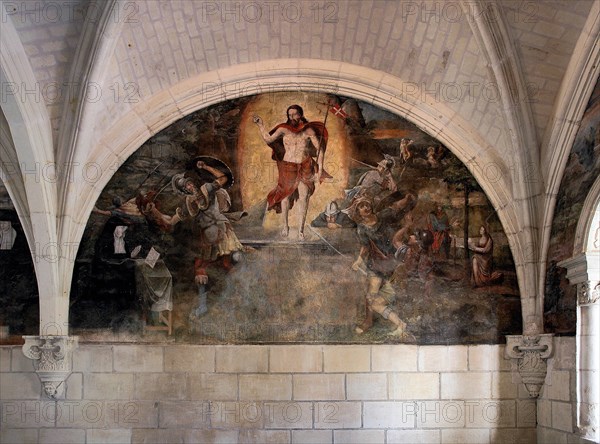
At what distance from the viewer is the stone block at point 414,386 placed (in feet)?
34.4

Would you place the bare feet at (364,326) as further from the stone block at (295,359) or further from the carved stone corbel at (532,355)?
the carved stone corbel at (532,355)

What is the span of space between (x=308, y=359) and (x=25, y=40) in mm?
4814

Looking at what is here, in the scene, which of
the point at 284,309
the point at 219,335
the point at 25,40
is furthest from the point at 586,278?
the point at 25,40

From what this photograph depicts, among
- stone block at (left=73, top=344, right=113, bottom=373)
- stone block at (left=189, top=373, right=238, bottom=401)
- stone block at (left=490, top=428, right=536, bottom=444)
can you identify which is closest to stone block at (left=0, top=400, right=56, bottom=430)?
stone block at (left=73, top=344, right=113, bottom=373)

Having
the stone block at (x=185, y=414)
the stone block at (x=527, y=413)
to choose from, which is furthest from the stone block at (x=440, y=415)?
the stone block at (x=185, y=414)

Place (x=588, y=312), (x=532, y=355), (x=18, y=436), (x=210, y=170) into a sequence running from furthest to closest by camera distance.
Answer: (x=210, y=170) < (x=18, y=436) < (x=532, y=355) < (x=588, y=312)

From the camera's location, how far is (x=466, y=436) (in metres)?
10.4

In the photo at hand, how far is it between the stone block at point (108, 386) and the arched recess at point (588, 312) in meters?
5.08

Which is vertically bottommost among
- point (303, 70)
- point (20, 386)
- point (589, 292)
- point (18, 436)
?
point (18, 436)

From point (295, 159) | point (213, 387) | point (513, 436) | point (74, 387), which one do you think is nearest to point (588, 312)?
point (513, 436)

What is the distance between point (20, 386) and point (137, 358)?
4.61ft

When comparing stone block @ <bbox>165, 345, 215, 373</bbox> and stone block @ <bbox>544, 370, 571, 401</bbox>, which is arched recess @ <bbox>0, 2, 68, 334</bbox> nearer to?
stone block @ <bbox>165, 345, 215, 373</bbox>

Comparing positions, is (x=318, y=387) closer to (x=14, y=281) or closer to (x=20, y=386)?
(x=20, y=386)

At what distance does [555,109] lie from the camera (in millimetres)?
10094
